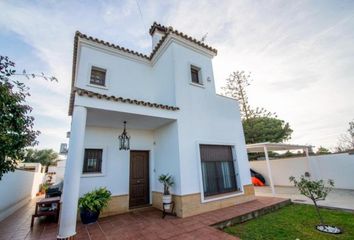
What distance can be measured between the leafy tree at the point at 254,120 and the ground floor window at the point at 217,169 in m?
12.9

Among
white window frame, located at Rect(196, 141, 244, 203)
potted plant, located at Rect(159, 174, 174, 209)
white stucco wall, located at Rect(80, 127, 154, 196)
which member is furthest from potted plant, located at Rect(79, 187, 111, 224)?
white window frame, located at Rect(196, 141, 244, 203)

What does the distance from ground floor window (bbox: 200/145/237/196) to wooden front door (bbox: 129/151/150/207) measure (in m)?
2.93

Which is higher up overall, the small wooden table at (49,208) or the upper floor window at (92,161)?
the upper floor window at (92,161)

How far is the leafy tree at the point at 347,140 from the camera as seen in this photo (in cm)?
2168

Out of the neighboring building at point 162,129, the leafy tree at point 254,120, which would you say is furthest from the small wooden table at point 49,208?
the leafy tree at point 254,120

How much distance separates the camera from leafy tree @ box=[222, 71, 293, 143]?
19.1m

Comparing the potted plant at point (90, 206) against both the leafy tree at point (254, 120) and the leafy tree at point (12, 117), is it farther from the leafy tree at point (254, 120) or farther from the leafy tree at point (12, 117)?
the leafy tree at point (254, 120)

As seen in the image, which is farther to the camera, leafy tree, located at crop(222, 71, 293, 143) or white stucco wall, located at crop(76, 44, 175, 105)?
leafy tree, located at crop(222, 71, 293, 143)

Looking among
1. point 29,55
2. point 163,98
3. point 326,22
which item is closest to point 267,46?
point 326,22

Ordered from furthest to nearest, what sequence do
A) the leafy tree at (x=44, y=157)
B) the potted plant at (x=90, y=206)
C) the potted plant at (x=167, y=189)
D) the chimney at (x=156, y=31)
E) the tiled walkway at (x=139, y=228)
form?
the leafy tree at (x=44, y=157) < the chimney at (x=156, y=31) < the potted plant at (x=167, y=189) < the potted plant at (x=90, y=206) < the tiled walkway at (x=139, y=228)

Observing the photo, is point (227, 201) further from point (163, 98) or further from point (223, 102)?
point (163, 98)

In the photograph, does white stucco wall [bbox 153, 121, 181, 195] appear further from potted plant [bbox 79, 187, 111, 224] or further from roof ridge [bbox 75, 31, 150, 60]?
roof ridge [bbox 75, 31, 150, 60]

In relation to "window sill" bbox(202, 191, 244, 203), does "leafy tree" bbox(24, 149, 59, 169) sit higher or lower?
higher

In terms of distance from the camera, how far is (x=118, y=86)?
8406 mm
